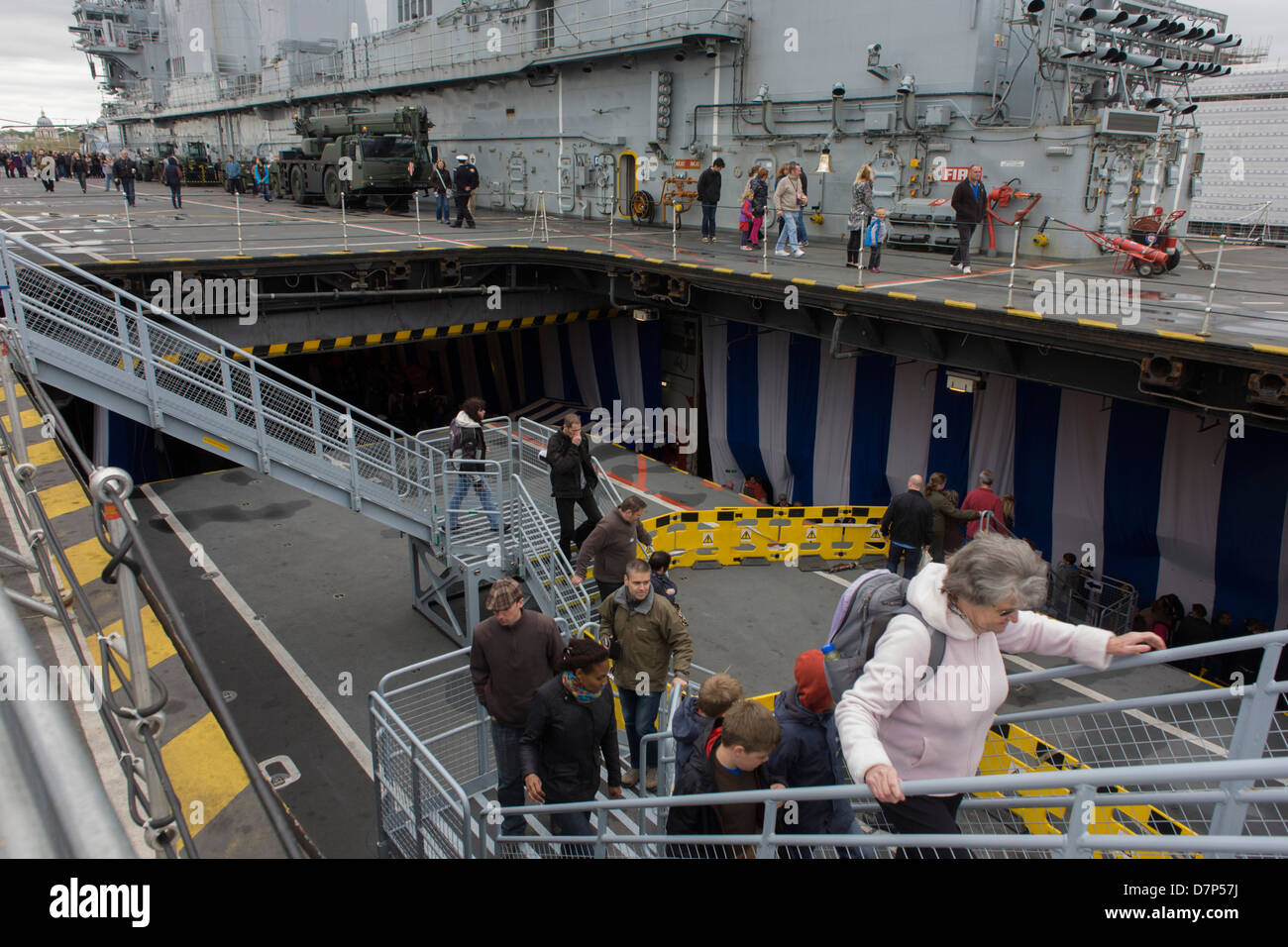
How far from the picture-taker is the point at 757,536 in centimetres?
1223

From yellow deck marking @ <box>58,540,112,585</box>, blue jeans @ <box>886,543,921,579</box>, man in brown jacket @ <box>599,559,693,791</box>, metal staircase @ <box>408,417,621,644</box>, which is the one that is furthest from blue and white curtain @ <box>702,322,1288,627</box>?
yellow deck marking @ <box>58,540,112,585</box>

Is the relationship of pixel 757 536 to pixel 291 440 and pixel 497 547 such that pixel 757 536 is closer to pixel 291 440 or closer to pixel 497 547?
pixel 497 547

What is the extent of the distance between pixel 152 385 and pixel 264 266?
5665 millimetres

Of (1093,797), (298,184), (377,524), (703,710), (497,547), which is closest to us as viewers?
(1093,797)

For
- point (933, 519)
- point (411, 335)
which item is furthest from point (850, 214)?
point (411, 335)

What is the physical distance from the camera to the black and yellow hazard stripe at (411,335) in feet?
47.1

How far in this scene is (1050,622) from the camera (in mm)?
2877

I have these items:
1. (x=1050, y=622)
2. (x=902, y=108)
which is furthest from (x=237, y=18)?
(x=1050, y=622)

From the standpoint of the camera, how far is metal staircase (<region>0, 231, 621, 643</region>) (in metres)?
8.27

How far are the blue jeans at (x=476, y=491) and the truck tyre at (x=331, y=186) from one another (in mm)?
17935

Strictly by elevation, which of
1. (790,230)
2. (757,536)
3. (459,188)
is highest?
(459,188)

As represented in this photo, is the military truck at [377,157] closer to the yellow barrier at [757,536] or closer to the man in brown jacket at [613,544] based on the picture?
the yellow barrier at [757,536]

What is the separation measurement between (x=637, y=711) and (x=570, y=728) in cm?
156

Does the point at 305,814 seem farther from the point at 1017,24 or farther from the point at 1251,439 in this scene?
the point at 1017,24
